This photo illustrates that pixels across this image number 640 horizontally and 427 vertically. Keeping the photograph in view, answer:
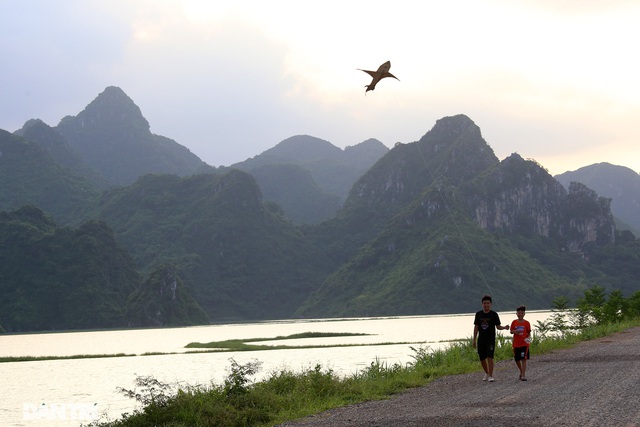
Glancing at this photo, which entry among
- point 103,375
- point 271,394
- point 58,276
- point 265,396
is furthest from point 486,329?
point 58,276

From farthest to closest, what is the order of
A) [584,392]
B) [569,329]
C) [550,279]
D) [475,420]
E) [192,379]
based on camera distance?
[550,279]
[192,379]
[569,329]
[584,392]
[475,420]

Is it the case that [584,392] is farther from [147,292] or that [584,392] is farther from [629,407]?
[147,292]

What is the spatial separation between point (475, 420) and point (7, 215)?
181m

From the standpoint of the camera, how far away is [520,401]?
595 inches

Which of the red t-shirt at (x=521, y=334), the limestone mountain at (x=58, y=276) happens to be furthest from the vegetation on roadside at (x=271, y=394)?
the limestone mountain at (x=58, y=276)

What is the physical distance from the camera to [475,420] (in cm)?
1314

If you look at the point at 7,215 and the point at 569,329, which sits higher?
the point at 7,215

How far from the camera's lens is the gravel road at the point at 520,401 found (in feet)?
42.8

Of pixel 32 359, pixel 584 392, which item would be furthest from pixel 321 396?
pixel 32 359

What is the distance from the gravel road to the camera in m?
13.1

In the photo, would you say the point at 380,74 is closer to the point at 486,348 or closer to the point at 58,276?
the point at 486,348

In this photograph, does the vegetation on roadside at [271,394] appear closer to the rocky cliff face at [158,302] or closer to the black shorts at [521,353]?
the black shorts at [521,353]

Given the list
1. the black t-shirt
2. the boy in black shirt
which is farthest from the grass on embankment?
the black t-shirt

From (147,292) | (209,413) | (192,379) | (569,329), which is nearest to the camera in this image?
(209,413)
